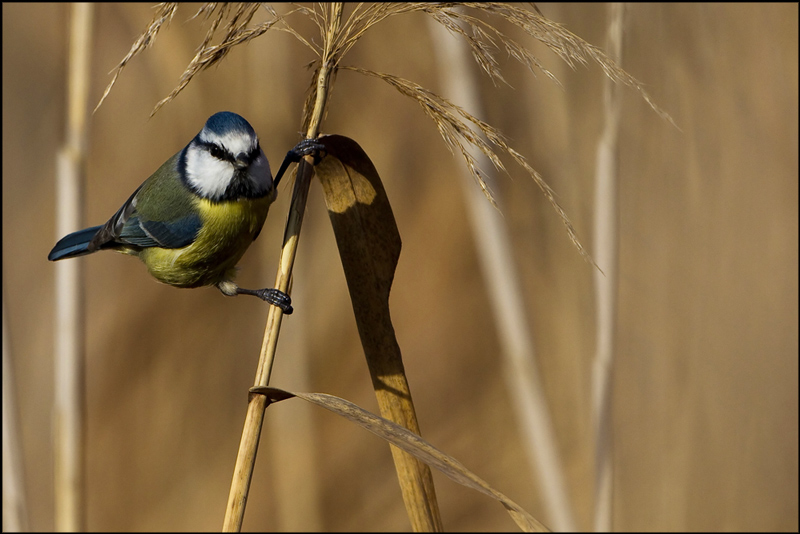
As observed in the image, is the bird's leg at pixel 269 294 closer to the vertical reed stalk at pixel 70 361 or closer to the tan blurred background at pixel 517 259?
the vertical reed stalk at pixel 70 361

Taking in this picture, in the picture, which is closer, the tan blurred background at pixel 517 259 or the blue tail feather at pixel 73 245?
the blue tail feather at pixel 73 245

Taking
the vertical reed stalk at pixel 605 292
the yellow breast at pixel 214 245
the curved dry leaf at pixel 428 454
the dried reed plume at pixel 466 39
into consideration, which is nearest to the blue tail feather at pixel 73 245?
the yellow breast at pixel 214 245

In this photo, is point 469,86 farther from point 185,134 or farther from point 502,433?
point 502,433

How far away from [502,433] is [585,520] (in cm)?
36

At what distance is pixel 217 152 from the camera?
0.84 m

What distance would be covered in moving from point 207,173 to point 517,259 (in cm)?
120

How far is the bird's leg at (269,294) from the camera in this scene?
2.14 feet

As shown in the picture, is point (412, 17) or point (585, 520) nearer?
point (412, 17)

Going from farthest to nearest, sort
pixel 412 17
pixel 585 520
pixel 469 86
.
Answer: pixel 585 520 < pixel 412 17 < pixel 469 86

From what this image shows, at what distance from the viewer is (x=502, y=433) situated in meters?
2.12

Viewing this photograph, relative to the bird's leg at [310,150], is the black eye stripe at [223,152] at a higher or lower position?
higher

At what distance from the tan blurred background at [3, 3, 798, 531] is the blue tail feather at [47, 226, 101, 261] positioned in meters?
0.56

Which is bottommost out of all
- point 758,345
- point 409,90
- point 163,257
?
point 758,345

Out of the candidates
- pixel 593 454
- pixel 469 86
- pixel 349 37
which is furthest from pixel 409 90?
pixel 593 454
